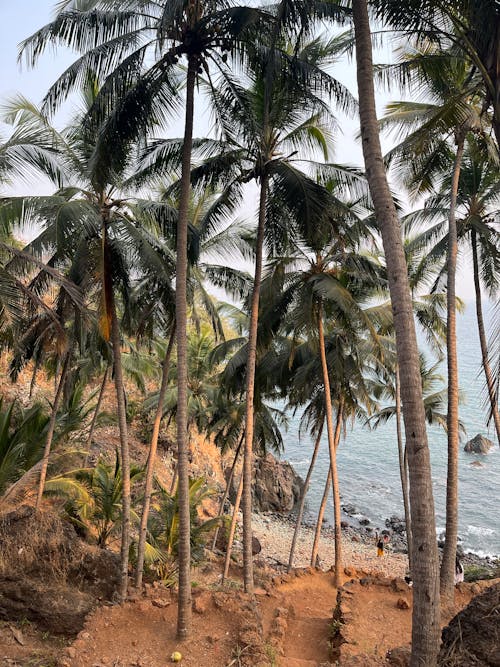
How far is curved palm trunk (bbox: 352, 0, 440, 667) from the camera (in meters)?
5.22

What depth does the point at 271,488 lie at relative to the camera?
32.2 metres

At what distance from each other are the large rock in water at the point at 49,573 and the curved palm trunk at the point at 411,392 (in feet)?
23.7

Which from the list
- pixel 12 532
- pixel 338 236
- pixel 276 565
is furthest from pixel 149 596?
pixel 276 565

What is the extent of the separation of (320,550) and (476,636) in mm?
22244

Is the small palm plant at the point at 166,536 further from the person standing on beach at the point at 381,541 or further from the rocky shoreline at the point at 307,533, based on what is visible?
the person standing on beach at the point at 381,541

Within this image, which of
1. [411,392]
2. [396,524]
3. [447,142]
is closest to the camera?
[411,392]

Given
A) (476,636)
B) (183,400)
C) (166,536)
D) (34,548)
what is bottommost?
(166,536)

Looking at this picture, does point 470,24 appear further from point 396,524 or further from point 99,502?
point 396,524

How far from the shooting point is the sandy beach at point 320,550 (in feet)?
77.1

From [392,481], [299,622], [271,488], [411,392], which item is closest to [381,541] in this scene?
[271,488]

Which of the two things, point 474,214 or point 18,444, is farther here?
point 474,214

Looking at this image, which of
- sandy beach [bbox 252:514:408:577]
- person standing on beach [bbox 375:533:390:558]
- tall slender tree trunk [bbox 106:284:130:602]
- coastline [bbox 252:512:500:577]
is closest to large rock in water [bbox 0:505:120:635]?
tall slender tree trunk [bbox 106:284:130:602]

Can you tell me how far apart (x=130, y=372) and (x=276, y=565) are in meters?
10.4

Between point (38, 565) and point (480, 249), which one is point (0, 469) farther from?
point (480, 249)
